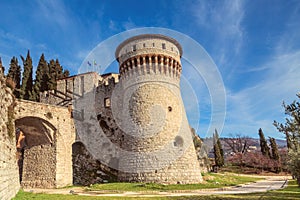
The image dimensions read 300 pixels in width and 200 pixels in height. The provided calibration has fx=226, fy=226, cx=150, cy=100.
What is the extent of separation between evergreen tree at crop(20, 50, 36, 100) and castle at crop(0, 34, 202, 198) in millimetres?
12594

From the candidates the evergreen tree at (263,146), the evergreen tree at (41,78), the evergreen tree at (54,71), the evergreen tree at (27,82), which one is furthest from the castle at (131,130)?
the evergreen tree at (263,146)

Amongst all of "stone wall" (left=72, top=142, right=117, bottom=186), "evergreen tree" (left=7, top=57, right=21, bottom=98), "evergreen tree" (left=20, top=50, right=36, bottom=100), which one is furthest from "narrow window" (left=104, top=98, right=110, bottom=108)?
"evergreen tree" (left=7, top=57, right=21, bottom=98)

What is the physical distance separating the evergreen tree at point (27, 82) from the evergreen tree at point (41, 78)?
87 centimetres

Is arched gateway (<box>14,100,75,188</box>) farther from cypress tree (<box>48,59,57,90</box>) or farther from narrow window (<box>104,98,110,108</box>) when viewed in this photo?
cypress tree (<box>48,59,57,90</box>)

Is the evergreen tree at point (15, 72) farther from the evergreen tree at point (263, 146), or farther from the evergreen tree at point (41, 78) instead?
the evergreen tree at point (263, 146)

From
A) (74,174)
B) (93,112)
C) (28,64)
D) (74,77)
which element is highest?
(28,64)

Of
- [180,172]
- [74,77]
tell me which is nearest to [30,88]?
[74,77]

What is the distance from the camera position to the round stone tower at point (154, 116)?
18166 millimetres

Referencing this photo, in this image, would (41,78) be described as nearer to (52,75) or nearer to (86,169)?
(52,75)

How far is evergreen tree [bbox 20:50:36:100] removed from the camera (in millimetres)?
33331

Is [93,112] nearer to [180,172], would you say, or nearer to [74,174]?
[74,174]

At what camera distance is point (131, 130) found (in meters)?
20.2

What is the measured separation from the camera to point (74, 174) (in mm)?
24391

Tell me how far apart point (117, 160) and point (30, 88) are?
20.9m
